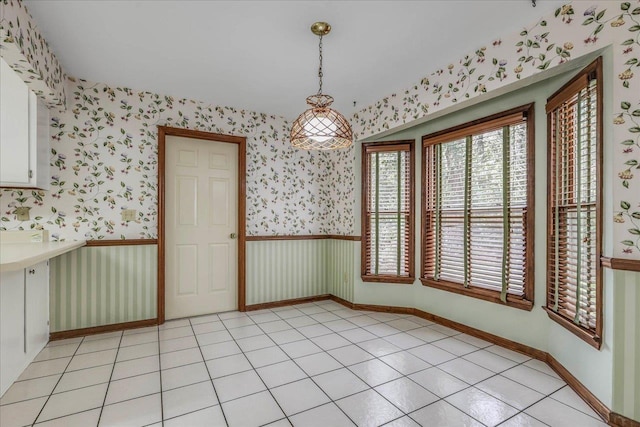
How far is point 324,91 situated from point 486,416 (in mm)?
3143

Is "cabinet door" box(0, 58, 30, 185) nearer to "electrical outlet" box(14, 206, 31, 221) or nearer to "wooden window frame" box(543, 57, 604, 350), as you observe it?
"electrical outlet" box(14, 206, 31, 221)

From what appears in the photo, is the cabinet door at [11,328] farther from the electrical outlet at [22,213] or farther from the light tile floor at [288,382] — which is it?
the electrical outlet at [22,213]

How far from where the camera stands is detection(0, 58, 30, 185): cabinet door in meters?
2.50

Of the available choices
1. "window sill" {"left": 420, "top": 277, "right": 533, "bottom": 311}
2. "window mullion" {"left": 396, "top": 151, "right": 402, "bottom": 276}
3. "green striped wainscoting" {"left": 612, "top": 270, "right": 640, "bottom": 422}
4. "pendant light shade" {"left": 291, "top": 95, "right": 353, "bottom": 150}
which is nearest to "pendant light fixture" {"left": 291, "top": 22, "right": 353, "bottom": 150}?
"pendant light shade" {"left": 291, "top": 95, "right": 353, "bottom": 150}

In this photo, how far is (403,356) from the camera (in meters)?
2.64

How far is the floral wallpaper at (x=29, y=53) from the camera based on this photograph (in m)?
1.85

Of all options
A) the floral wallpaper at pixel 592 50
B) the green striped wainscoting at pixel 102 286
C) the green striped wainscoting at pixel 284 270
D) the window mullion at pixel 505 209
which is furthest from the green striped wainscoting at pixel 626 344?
the green striped wainscoting at pixel 102 286

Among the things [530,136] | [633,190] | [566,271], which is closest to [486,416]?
[566,271]

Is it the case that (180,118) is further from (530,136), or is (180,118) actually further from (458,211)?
(530,136)

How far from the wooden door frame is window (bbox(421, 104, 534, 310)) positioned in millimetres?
2217

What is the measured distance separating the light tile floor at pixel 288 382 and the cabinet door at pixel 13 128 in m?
1.54

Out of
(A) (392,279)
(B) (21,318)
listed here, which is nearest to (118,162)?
(B) (21,318)

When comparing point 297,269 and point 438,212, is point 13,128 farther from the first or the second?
point 438,212

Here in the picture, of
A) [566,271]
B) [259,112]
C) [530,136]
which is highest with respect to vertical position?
[259,112]
